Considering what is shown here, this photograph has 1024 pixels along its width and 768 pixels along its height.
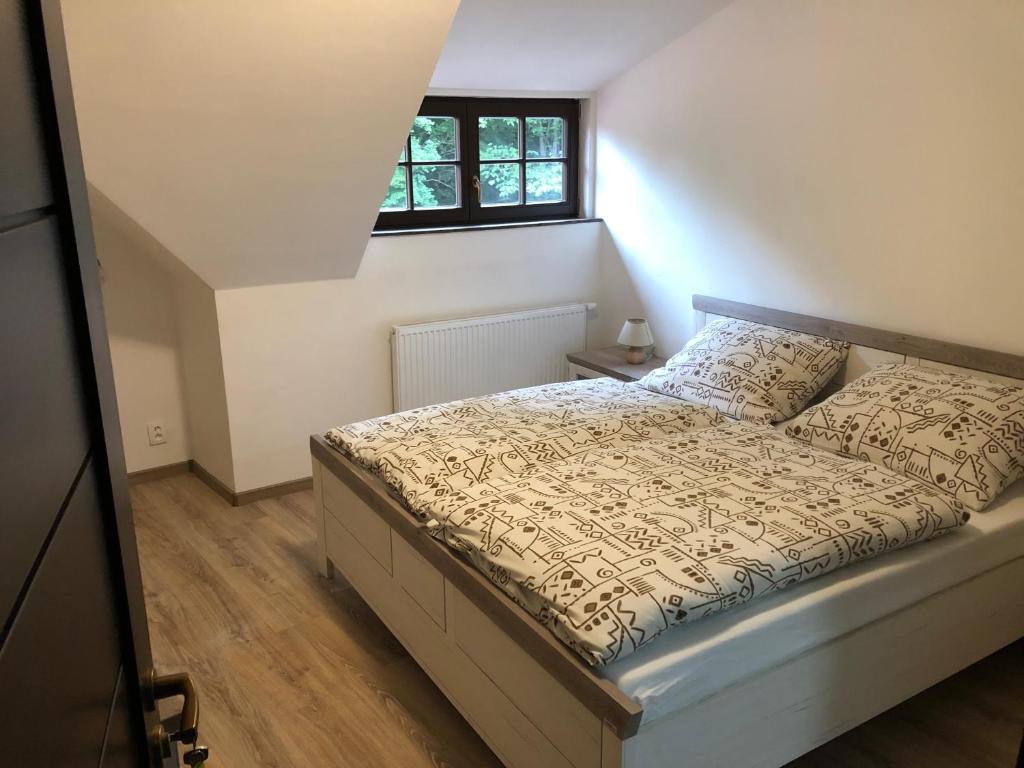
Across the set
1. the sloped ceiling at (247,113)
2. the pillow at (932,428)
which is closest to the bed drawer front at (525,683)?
the pillow at (932,428)

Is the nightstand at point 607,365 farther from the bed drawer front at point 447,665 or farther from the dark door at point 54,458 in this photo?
the dark door at point 54,458

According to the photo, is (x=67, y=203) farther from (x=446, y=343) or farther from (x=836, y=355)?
(x=446, y=343)

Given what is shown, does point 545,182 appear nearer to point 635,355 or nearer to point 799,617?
point 635,355

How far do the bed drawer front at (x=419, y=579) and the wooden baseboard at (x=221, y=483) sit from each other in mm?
1396

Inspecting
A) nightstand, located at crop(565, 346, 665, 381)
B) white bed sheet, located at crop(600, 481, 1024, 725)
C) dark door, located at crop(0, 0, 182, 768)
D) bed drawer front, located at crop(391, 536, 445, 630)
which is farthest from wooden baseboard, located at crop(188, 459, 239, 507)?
dark door, located at crop(0, 0, 182, 768)

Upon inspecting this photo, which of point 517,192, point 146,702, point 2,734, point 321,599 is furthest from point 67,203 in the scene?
point 517,192

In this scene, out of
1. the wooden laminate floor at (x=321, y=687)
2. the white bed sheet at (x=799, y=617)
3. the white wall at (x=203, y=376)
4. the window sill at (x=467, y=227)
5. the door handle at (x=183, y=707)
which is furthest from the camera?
the window sill at (x=467, y=227)

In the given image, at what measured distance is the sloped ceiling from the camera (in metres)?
2.33

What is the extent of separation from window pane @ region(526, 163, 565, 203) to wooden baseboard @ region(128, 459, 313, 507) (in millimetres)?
1795

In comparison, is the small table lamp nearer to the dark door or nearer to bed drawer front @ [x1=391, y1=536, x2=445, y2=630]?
bed drawer front @ [x1=391, y1=536, x2=445, y2=630]

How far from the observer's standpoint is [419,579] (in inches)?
91.0

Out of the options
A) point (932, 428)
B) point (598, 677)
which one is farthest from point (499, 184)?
point (598, 677)

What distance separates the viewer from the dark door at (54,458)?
1.76 feet

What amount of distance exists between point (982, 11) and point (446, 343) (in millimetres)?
2396
